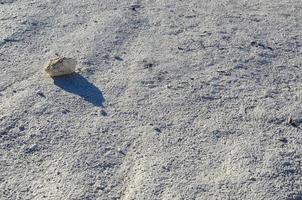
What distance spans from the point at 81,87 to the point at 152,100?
1.43 ft

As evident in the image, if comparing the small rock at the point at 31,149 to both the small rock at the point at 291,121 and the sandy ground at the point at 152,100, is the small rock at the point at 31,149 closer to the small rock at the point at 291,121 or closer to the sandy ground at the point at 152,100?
the sandy ground at the point at 152,100

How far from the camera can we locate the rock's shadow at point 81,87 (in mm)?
3630

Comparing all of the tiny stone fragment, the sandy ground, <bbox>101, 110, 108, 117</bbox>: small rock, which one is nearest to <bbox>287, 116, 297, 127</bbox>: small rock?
the sandy ground

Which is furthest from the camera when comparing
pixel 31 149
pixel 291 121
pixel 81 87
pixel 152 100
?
pixel 81 87

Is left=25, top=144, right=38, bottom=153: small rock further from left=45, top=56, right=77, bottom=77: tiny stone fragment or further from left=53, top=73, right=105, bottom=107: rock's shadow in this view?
left=45, top=56, right=77, bottom=77: tiny stone fragment

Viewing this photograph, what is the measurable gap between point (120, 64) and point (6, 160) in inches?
43.5

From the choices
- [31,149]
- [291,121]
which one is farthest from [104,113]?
[291,121]

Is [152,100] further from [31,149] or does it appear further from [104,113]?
[31,149]

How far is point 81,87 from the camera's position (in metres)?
3.74

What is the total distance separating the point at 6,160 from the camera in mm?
3133

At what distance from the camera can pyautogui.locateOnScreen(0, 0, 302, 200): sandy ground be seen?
3.02m

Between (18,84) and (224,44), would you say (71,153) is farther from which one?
(224,44)

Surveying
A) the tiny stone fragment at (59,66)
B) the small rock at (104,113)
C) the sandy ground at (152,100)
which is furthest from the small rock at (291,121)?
the tiny stone fragment at (59,66)

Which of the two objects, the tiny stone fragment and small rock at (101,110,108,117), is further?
the tiny stone fragment
